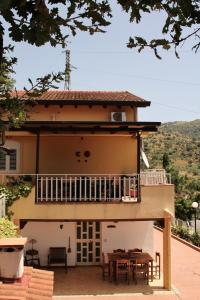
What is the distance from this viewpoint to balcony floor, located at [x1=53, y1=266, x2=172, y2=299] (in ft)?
47.5

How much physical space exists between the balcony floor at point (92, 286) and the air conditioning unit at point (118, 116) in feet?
20.4

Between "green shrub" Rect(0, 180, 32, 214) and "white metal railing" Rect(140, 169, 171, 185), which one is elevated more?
"white metal railing" Rect(140, 169, 171, 185)

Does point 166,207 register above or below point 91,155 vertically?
below

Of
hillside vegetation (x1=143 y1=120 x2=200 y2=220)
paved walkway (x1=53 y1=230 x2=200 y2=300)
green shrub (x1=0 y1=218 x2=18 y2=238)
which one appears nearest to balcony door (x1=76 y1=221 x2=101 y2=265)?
paved walkway (x1=53 y1=230 x2=200 y2=300)

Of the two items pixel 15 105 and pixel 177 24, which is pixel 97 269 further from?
pixel 177 24

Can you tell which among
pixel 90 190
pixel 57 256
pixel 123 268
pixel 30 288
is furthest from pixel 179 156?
pixel 30 288

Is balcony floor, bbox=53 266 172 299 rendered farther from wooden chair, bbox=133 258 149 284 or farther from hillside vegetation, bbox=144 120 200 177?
hillside vegetation, bbox=144 120 200 177

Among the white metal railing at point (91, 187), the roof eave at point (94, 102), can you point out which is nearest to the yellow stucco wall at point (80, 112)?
the roof eave at point (94, 102)

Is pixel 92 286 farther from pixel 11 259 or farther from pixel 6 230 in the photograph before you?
pixel 11 259

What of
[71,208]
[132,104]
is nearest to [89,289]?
[71,208]

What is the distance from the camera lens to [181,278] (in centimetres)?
1678

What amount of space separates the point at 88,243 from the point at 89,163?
140 inches

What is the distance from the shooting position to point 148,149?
255 ft

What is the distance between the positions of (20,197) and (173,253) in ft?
35.9
